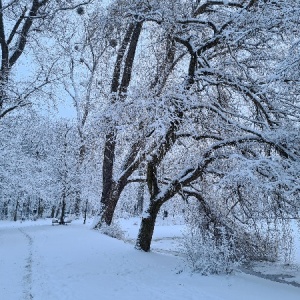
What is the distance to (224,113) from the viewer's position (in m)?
8.96

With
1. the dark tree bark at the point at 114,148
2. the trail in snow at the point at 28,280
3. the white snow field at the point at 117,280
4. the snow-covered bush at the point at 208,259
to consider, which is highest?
the dark tree bark at the point at 114,148

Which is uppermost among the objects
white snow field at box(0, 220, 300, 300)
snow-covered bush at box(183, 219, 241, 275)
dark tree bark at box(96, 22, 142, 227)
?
dark tree bark at box(96, 22, 142, 227)

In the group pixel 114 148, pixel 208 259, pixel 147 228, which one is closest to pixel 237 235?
pixel 147 228

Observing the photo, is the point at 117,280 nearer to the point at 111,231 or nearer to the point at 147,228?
the point at 147,228

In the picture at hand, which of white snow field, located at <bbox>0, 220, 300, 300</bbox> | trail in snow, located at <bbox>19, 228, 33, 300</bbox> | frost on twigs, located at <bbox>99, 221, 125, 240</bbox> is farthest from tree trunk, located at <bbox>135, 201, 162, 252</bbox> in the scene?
frost on twigs, located at <bbox>99, 221, 125, 240</bbox>

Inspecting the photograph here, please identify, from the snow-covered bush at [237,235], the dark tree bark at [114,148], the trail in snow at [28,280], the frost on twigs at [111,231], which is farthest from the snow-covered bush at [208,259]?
the frost on twigs at [111,231]

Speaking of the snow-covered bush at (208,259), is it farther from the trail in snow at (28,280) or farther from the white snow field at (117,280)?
the trail in snow at (28,280)

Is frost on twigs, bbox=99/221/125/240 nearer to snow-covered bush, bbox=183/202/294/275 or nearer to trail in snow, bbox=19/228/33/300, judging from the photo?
snow-covered bush, bbox=183/202/294/275

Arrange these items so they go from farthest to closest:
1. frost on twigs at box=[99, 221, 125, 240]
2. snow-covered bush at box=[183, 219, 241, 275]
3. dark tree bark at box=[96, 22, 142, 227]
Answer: frost on twigs at box=[99, 221, 125, 240], dark tree bark at box=[96, 22, 142, 227], snow-covered bush at box=[183, 219, 241, 275]

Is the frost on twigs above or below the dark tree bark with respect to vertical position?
below

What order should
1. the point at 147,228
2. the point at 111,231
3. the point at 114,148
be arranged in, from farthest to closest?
the point at 111,231
the point at 114,148
the point at 147,228

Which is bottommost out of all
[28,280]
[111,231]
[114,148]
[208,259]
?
[28,280]

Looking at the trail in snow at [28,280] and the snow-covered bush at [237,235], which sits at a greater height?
the snow-covered bush at [237,235]

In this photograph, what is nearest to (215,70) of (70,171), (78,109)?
(78,109)
